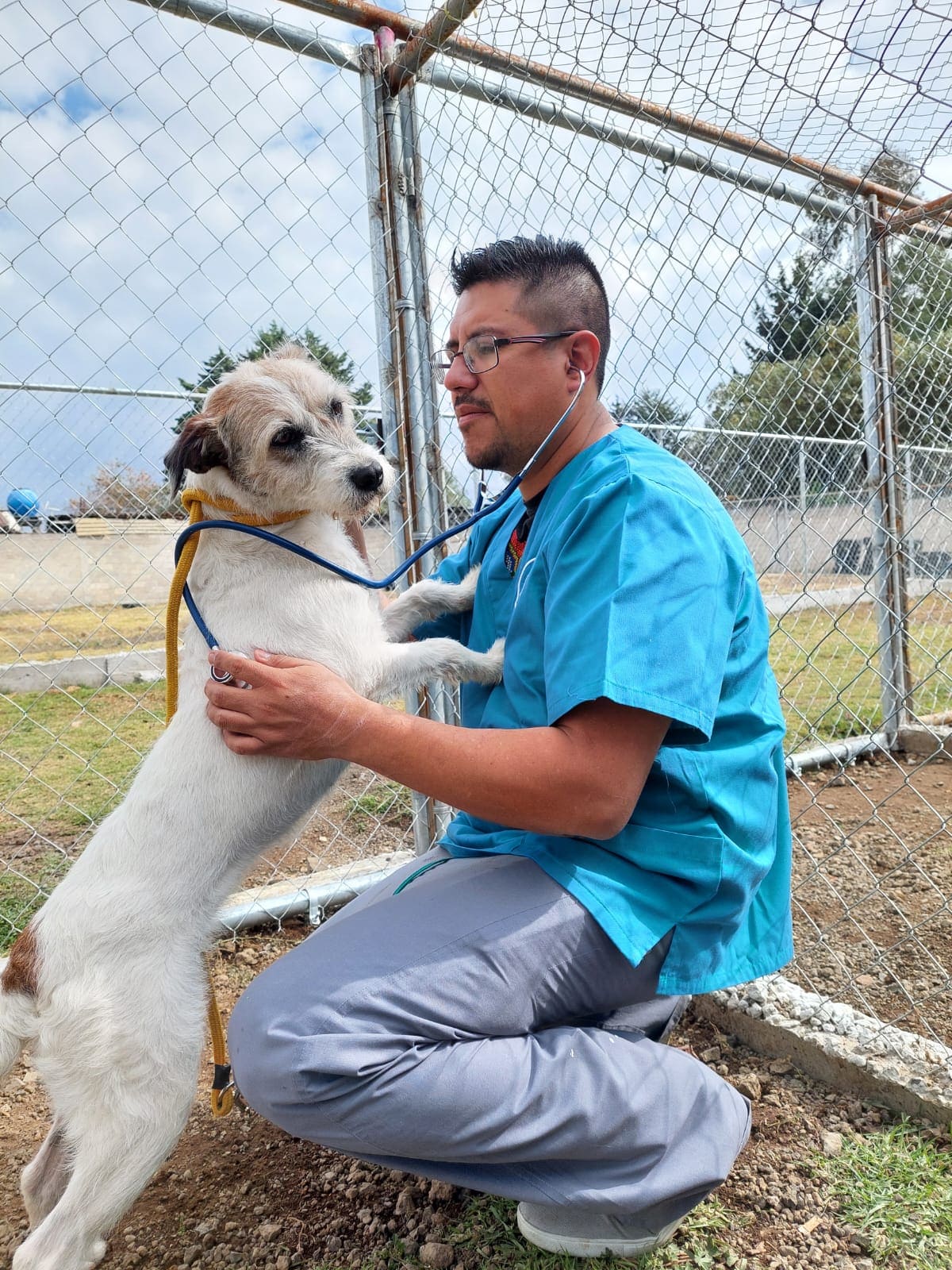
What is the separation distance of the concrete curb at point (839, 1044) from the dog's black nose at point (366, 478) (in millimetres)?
1860

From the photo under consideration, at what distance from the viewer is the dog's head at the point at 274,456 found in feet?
7.11

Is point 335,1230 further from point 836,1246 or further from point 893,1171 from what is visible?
point 893,1171

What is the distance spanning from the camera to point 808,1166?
6.25ft

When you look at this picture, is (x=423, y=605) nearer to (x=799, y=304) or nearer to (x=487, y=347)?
(x=487, y=347)

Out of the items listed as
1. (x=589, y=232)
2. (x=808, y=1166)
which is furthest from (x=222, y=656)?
(x=589, y=232)

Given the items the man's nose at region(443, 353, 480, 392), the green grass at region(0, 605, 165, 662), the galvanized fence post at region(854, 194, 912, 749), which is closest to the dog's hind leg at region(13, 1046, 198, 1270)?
the man's nose at region(443, 353, 480, 392)

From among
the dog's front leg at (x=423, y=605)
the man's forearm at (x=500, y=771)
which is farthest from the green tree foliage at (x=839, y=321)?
the man's forearm at (x=500, y=771)

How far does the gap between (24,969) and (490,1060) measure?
1.06m

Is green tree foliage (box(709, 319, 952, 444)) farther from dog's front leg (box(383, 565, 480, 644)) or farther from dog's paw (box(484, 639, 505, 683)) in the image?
dog's paw (box(484, 639, 505, 683))

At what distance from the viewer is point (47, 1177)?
6.08ft

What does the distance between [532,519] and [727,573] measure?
20.7 inches

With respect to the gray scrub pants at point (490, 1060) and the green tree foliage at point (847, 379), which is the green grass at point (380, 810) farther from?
the green tree foliage at point (847, 379)

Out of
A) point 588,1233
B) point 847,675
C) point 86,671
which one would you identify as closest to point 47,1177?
point 588,1233

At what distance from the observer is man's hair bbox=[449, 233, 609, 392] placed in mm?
1935
